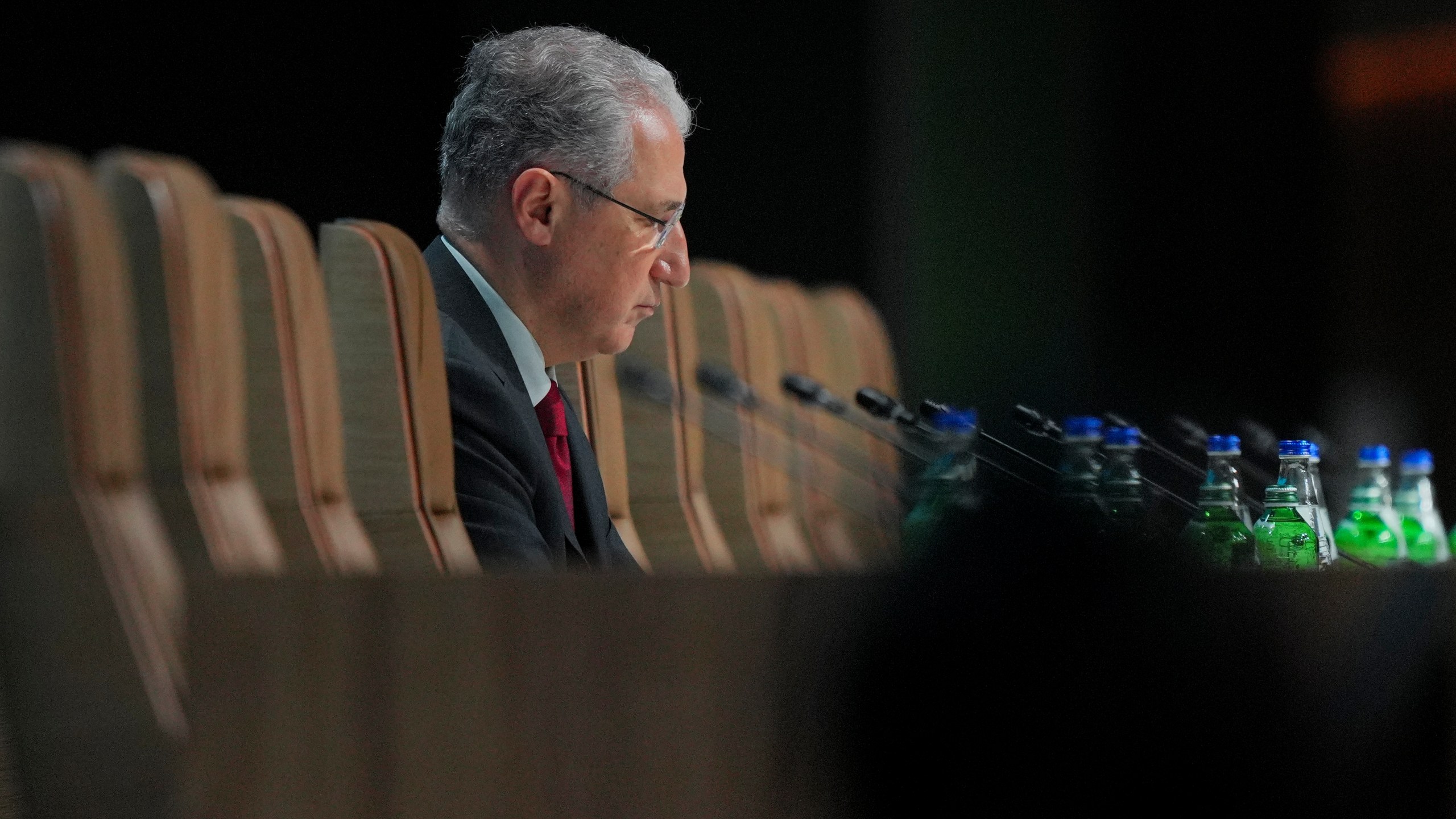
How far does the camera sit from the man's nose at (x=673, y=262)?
5.81 feet

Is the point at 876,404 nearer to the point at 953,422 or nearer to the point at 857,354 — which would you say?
the point at 953,422

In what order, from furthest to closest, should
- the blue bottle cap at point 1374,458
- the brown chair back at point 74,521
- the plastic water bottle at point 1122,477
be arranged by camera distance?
the blue bottle cap at point 1374,458, the plastic water bottle at point 1122,477, the brown chair back at point 74,521

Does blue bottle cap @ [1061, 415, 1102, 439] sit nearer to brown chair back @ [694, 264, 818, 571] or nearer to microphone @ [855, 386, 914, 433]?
microphone @ [855, 386, 914, 433]

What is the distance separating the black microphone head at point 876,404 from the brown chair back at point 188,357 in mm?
742

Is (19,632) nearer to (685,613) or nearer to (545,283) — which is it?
(685,613)

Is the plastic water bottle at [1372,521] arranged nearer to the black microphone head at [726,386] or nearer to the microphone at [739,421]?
the microphone at [739,421]

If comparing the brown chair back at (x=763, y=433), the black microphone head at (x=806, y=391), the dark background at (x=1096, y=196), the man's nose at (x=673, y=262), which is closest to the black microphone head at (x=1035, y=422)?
the black microphone head at (x=806, y=391)

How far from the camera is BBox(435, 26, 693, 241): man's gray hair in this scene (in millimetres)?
1683

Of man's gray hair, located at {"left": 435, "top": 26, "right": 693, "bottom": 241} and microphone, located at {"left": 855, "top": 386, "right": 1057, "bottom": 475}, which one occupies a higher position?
man's gray hair, located at {"left": 435, "top": 26, "right": 693, "bottom": 241}

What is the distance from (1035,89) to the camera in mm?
3654

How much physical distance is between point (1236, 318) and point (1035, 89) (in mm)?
694

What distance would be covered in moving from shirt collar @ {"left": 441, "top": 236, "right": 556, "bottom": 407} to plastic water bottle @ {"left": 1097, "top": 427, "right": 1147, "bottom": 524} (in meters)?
0.58

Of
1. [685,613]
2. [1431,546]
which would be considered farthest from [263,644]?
[1431,546]

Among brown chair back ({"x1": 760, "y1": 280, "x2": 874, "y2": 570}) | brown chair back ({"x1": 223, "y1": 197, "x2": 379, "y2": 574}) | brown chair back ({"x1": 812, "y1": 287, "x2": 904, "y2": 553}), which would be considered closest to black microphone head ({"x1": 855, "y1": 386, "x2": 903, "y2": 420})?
brown chair back ({"x1": 223, "y1": 197, "x2": 379, "y2": 574})
